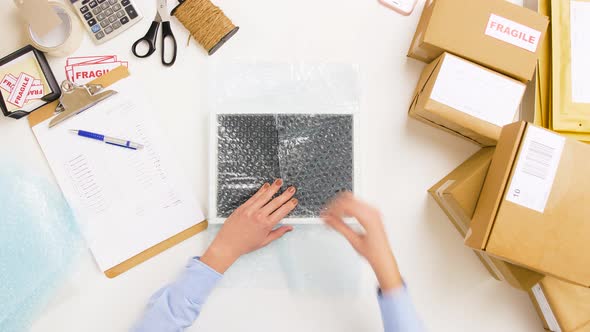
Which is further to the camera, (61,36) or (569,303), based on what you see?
(61,36)

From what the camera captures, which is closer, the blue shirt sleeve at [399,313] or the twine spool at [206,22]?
the blue shirt sleeve at [399,313]

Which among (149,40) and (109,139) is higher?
(149,40)

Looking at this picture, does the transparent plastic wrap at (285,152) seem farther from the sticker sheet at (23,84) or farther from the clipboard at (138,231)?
the sticker sheet at (23,84)

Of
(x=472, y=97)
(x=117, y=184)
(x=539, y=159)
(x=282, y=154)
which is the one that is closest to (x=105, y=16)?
(x=117, y=184)

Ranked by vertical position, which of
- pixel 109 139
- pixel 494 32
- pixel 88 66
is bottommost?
pixel 109 139

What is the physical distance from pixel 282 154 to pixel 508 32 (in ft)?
1.45

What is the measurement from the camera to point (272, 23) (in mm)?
826

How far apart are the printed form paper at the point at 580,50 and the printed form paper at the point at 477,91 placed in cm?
12

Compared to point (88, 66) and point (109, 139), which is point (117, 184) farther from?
point (88, 66)

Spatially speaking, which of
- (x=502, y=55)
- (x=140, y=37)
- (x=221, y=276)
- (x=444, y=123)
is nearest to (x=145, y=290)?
(x=221, y=276)

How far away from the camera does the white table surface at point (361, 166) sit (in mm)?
774

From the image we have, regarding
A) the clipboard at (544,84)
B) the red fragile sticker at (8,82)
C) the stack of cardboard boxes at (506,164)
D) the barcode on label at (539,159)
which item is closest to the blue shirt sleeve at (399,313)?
the stack of cardboard boxes at (506,164)

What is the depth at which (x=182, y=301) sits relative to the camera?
2.39ft

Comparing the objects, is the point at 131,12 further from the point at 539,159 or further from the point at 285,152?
the point at 539,159
